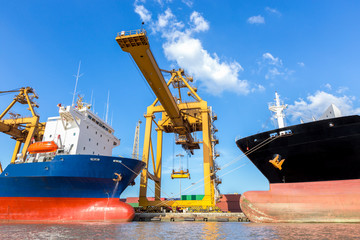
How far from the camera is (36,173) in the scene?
15.0 m

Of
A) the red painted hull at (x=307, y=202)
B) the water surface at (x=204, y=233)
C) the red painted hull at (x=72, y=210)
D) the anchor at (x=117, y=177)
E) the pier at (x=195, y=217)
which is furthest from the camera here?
the anchor at (x=117, y=177)

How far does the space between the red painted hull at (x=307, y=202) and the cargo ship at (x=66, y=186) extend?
846 centimetres

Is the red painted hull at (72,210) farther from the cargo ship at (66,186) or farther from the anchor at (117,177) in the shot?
the anchor at (117,177)

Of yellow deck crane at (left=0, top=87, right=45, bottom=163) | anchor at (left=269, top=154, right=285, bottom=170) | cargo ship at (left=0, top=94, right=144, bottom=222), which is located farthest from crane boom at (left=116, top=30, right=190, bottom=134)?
yellow deck crane at (left=0, top=87, right=45, bottom=163)

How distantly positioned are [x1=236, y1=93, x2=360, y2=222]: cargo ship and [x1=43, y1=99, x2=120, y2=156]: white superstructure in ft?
42.3

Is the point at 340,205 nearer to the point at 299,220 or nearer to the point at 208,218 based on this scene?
the point at 299,220

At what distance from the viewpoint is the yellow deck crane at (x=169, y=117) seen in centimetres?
1269

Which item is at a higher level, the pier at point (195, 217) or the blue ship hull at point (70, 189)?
the blue ship hull at point (70, 189)

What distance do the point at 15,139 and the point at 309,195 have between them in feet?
105

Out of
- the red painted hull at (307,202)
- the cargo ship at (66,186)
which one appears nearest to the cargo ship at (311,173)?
the red painted hull at (307,202)

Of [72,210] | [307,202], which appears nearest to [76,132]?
[72,210]

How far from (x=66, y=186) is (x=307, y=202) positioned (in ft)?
47.4

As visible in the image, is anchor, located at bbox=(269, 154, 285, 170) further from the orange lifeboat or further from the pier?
the orange lifeboat

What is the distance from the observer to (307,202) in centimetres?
1093
